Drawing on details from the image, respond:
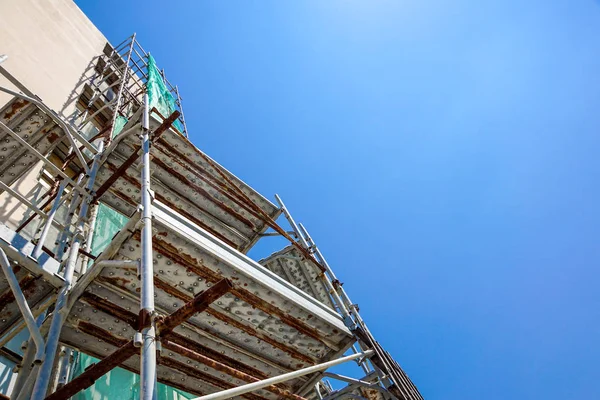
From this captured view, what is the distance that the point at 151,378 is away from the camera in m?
2.04

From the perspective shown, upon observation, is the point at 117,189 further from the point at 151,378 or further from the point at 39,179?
the point at 151,378

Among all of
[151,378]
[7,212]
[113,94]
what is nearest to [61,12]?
[113,94]

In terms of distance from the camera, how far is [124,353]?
7.50 ft

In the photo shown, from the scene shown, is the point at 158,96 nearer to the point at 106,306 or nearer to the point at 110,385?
the point at 110,385

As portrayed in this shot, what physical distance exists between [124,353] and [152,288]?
0.41 metres

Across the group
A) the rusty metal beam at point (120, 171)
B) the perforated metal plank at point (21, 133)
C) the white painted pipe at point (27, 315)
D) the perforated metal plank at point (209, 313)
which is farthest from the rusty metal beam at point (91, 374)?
the perforated metal plank at point (21, 133)

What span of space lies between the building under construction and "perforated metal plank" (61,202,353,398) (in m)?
0.01

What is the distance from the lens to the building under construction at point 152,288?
2.84 m

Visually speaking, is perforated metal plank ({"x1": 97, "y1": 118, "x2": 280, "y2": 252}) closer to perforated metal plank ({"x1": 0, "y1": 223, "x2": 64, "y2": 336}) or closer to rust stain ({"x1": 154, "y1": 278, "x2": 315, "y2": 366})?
rust stain ({"x1": 154, "y1": 278, "x2": 315, "y2": 366})

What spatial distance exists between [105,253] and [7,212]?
10.6 ft

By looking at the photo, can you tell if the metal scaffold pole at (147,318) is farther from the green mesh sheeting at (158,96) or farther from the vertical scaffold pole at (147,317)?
the green mesh sheeting at (158,96)

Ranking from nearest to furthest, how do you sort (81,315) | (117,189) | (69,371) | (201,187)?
(81,315)
(69,371)
(117,189)
(201,187)

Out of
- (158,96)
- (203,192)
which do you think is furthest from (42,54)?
(203,192)

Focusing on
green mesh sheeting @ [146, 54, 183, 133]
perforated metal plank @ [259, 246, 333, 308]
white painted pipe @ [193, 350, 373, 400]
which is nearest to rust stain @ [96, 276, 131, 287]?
white painted pipe @ [193, 350, 373, 400]
